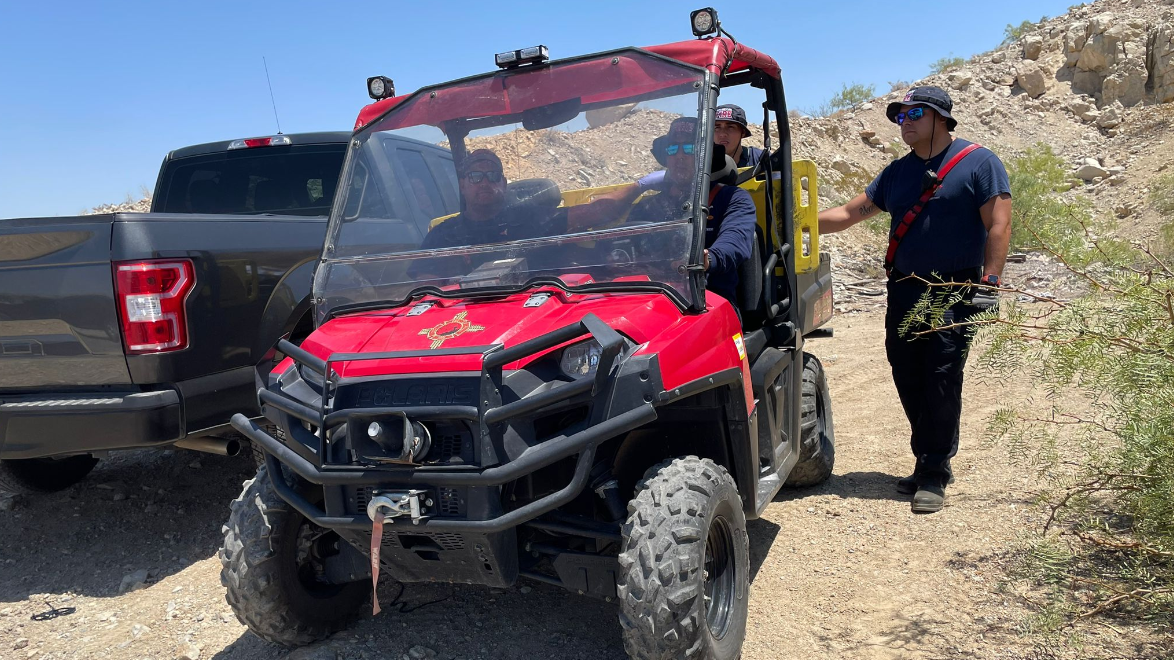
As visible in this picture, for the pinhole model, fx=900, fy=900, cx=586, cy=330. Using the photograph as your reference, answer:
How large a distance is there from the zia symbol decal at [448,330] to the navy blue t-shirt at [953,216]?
2.76 meters

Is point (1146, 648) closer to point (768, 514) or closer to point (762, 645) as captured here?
point (762, 645)

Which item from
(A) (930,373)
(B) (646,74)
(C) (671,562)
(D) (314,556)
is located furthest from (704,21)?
(D) (314,556)

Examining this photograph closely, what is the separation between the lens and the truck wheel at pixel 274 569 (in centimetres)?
315

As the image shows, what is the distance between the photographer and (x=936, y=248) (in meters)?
4.66

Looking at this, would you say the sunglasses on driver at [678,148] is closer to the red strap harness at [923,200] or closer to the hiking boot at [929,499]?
the red strap harness at [923,200]

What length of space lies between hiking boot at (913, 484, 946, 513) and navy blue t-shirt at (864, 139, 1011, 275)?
1134 mm

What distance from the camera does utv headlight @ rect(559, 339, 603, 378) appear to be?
284 cm

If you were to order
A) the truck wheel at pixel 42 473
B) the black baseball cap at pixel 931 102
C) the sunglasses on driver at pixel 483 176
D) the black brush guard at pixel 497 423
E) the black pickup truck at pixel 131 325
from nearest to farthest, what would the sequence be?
1. the black brush guard at pixel 497 423
2. the sunglasses on driver at pixel 483 176
3. the black pickup truck at pixel 131 325
4. the black baseball cap at pixel 931 102
5. the truck wheel at pixel 42 473

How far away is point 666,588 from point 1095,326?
1954 millimetres

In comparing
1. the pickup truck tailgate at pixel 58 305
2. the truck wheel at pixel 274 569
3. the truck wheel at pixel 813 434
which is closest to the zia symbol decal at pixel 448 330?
the truck wheel at pixel 274 569

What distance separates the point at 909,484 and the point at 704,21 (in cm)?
282

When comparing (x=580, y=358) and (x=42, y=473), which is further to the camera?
(x=42, y=473)

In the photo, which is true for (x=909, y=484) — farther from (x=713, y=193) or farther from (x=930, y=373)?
(x=713, y=193)

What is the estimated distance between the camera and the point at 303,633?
3.34m
